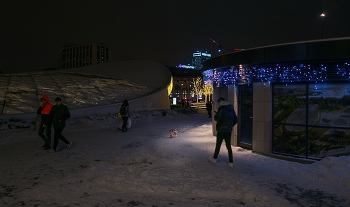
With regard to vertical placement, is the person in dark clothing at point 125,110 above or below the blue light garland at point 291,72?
below

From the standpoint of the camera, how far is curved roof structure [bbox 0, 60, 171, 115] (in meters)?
18.5

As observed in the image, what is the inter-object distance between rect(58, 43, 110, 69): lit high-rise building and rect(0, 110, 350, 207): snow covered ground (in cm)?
13915

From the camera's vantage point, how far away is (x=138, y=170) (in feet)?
21.1

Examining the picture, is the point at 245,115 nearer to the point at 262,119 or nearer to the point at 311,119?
the point at 262,119

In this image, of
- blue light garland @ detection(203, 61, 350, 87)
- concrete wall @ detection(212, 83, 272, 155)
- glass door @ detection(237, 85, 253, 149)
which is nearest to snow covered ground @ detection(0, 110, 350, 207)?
concrete wall @ detection(212, 83, 272, 155)

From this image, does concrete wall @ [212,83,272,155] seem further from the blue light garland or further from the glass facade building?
the blue light garland

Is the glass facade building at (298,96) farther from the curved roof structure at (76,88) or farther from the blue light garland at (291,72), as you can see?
the curved roof structure at (76,88)

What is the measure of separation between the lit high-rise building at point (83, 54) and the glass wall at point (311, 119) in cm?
13998

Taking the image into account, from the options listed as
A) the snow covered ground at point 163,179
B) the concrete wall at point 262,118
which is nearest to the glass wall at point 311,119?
the concrete wall at point 262,118

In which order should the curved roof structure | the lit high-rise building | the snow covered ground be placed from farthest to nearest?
1. the lit high-rise building
2. the curved roof structure
3. the snow covered ground

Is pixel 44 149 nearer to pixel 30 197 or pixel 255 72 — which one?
pixel 30 197

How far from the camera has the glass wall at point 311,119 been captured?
7.20m

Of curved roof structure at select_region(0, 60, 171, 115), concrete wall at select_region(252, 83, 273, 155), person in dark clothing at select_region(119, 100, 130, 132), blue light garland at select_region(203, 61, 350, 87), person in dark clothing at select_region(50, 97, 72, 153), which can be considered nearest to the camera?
blue light garland at select_region(203, 61, 350, 87)

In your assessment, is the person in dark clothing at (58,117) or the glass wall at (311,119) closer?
the glass wall at (311,119)
